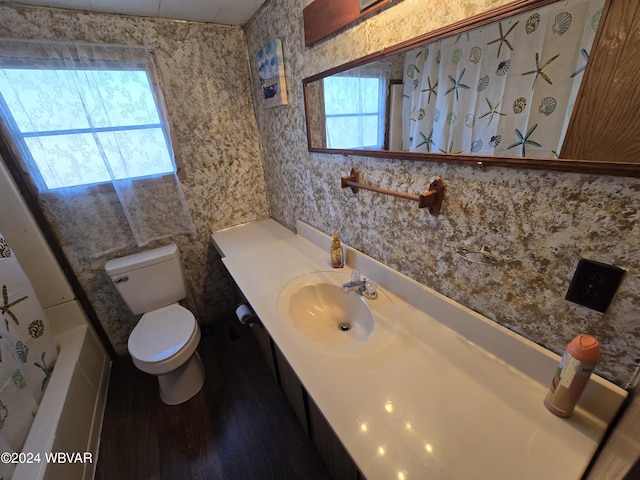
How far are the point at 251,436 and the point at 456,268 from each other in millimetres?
1370

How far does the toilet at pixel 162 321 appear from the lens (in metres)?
1.42

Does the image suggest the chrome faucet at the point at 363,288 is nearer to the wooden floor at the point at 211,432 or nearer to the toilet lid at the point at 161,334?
the wooden floor at the point at 211,432

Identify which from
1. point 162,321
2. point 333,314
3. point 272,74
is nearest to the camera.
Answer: point 333,314

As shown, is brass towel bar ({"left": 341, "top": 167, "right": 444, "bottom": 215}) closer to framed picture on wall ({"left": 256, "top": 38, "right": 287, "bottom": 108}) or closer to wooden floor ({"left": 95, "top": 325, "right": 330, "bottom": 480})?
framed picture on wall ({"left": 256, "top": 38, "right": 287, "bottom": 108})

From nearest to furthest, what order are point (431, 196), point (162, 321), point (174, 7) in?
point (431, 196), point (174, 7), point (162, 321)

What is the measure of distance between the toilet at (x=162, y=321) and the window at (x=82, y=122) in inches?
21.5

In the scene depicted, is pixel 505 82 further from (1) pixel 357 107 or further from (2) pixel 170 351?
(2) pixel 170 351

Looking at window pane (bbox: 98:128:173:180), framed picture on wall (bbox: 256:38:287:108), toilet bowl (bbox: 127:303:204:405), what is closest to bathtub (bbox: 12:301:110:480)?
toilet bowl (bbox: 127:303:204:405)

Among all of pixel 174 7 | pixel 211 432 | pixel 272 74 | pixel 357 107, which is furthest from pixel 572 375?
pixel 174 7

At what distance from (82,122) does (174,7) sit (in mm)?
775

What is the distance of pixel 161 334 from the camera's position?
5.07 feet

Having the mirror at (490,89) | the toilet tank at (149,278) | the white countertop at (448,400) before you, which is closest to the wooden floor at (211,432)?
the toilet tank at (149,278)

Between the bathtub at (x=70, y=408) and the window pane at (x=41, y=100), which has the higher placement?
the window pane at (x=41, y=100)

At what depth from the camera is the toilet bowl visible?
1.40 meters
